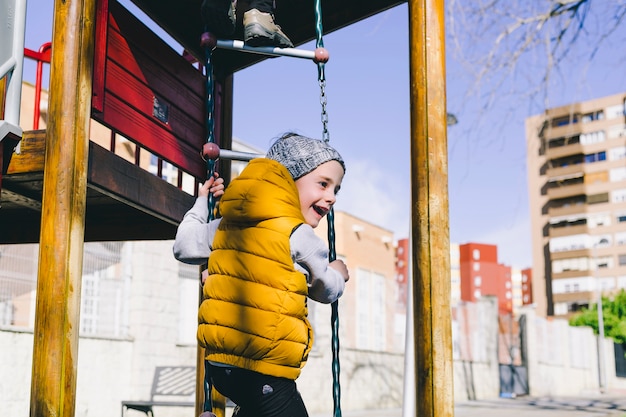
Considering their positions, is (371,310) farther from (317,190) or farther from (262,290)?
(262,290)

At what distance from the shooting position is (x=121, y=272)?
40.1 feet

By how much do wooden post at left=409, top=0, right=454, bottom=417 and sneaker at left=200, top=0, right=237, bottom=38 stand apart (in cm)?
90

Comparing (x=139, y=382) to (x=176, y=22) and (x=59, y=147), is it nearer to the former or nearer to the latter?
(x=176, y=22)

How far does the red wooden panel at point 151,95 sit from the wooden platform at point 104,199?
213 mm

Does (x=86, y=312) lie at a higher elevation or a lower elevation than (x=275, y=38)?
lower

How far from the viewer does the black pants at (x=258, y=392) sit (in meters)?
2.45

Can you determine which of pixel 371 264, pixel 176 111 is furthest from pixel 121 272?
pixel 371 264

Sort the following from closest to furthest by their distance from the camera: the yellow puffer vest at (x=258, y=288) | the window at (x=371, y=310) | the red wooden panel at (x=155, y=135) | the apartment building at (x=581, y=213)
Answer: the yellow puffer vest at (x=258, y=288)
the red wooden panel at (x=155, y=135)
the window at (x=371, y=310)
the apartment building at (x=581, y=213)

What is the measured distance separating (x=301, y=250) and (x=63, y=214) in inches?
48.2

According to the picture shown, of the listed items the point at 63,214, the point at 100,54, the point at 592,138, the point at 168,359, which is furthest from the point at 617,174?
the point at 63,214

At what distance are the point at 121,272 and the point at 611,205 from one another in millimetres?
67003

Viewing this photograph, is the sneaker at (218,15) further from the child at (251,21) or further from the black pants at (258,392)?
the black pants at (258,392)

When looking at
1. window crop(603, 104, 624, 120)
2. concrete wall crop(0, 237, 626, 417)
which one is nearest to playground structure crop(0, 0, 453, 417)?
concrete wall crop(0, 237, 626, 417)

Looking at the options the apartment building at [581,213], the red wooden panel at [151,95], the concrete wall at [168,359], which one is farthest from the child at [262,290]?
the apartment building at [581,213]
